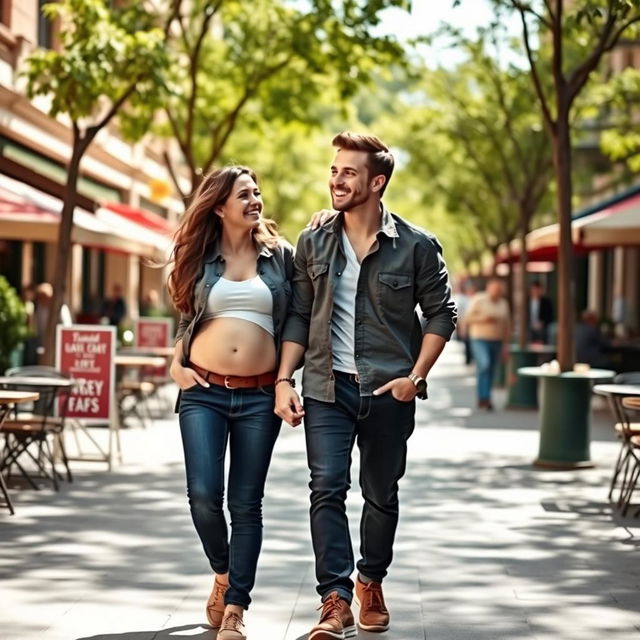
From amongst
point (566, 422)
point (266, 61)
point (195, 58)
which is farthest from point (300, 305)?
point (266, 61)

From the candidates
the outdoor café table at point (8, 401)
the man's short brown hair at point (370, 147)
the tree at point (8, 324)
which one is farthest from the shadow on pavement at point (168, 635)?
the tree at point (8, 324)

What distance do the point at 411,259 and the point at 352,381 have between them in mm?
593

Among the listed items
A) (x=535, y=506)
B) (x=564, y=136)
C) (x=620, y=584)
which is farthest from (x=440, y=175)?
(x=620, y=584)

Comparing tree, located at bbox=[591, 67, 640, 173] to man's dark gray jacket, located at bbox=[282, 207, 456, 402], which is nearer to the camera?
man's dark gray jacket, located at bbox=[282, 207, 456, 402]

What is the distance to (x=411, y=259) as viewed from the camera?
20.9 ft

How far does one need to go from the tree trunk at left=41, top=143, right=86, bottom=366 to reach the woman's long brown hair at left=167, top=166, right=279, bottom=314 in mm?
7812

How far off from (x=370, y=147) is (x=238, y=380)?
3.78ft

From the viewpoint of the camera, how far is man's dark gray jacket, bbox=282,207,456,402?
6.26 meters

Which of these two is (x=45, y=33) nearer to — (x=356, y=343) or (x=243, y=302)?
(x=243, y=302)

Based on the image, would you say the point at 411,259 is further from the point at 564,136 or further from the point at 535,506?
the point at 564,136

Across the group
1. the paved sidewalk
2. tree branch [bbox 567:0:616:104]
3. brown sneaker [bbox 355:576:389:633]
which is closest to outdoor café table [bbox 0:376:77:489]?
the paved sidewalk

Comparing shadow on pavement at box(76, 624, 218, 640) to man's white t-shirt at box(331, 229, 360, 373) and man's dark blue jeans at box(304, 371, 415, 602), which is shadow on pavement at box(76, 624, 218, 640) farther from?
man's white t-shirt at box(331, 229, 360, 373)

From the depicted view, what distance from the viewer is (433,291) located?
6.41m

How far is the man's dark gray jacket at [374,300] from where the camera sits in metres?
6.26
